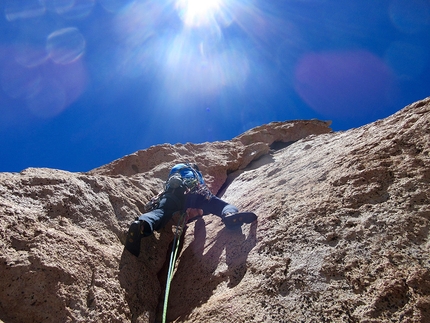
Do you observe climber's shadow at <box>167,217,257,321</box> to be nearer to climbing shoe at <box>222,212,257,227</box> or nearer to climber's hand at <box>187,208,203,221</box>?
climbing shoe at <box>222,212,257,227</box>

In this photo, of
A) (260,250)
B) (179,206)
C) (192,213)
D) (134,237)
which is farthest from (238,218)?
(192,213)

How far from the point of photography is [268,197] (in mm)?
4340

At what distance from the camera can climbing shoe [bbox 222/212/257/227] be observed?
3.70 metres

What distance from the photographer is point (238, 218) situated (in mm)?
3766

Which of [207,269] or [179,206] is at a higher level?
[179,206]

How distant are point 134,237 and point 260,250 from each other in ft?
4.68

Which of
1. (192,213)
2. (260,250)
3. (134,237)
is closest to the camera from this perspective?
(260,250)

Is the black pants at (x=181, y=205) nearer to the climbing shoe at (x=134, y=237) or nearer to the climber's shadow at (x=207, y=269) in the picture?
the climbing shoe at (x=134, y=237)

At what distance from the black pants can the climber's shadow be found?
1.32 feet

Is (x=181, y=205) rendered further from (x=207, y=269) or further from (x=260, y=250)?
(x=260, y=250)

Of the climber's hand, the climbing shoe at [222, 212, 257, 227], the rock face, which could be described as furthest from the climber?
the climber's hand

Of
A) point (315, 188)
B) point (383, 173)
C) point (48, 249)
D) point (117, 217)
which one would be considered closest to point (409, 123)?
point (383, 173)

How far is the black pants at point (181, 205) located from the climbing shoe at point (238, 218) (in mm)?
219

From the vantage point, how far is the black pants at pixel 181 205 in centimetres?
386
